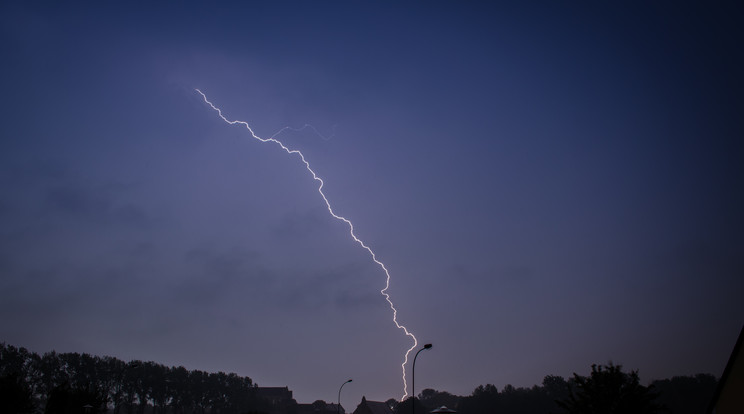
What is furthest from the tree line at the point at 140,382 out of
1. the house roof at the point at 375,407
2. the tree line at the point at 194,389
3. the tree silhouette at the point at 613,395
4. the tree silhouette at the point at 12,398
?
the tree silhouette at the point at 613,395

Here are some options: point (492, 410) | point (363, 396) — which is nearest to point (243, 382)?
point (363, 396)

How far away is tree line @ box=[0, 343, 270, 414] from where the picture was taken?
243 ft

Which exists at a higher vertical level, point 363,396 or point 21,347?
point 21,347

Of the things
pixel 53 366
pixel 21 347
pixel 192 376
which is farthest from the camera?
pixel 192 376

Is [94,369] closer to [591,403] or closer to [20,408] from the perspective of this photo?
[20,408]

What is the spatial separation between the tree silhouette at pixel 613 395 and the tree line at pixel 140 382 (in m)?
65.1

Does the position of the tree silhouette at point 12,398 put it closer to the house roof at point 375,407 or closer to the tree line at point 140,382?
the tree line at point 140,382

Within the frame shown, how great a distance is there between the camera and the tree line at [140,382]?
73938 millimetres

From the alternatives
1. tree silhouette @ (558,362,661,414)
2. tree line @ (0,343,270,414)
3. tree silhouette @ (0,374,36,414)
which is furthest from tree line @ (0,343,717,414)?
tree silhouette @ (558,362,661,414)

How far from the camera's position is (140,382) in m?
89.0

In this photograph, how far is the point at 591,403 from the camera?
14.4 metres

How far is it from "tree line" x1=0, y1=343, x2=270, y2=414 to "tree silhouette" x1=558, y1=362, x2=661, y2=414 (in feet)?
214

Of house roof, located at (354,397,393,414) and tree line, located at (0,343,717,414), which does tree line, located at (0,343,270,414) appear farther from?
house roof, located at (354,397,393,414)

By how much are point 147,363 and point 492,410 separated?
73818 millimetres
